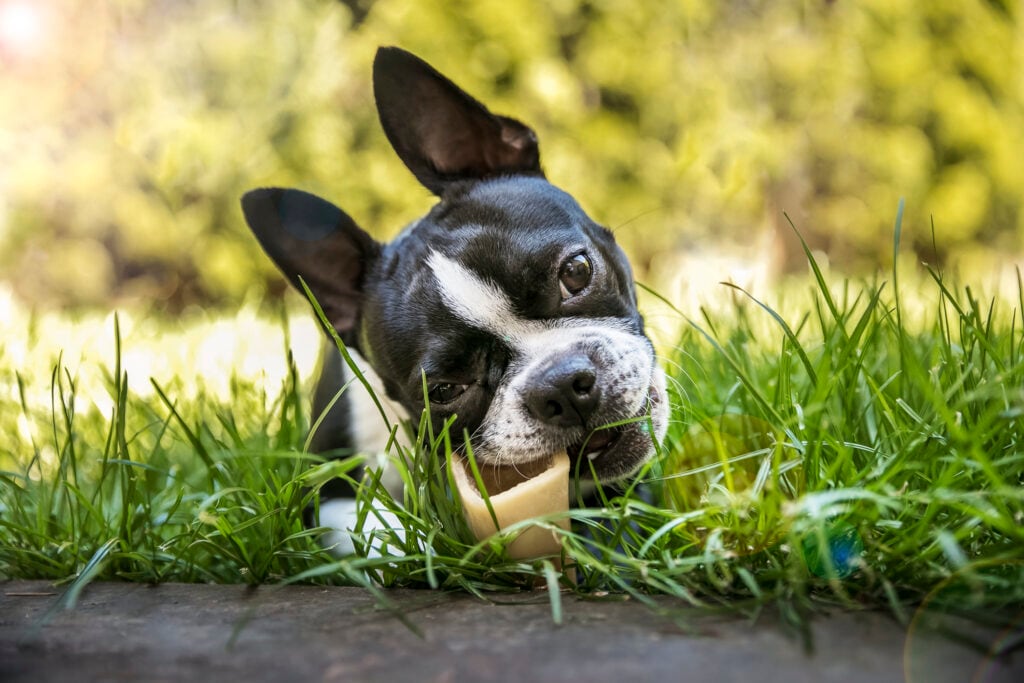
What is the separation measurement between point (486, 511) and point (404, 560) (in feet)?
0.63

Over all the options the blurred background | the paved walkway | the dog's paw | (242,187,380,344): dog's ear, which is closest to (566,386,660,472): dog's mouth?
the dog's paw

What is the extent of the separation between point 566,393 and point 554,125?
17.6 ft

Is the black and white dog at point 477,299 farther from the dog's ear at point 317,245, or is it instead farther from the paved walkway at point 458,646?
the paved walkway at point 458,646

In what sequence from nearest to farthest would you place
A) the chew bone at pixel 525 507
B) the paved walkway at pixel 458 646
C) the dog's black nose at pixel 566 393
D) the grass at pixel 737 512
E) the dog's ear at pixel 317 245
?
the paved walkway at pixel 458 646 → the grass at pixel 737 512 → the chew bone at pixel 525 507 → the dog's black nose at pixel 566 393 → the dog's ear at pixel 317 245

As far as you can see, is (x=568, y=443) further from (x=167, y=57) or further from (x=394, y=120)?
(x=167, y=57)

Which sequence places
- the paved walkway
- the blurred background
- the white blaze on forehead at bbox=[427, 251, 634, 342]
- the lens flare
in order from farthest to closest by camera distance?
the lens flare, the blurred background, the white blaze on forehead at bbox=[427, 251, 634, 342], the paved walkway

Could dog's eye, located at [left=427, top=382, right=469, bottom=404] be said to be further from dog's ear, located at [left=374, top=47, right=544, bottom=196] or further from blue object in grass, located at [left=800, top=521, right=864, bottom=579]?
blue object in grass, located at [left=800, top=521, right=864, bottom=579]

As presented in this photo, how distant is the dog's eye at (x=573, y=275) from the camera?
2295 mm

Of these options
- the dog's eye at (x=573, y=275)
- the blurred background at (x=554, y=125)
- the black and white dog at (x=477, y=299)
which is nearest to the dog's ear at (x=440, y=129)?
the black and white dog at (x=477, y=299)

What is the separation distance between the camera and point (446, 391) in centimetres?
226

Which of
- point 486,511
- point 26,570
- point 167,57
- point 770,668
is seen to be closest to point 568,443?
point 486,511

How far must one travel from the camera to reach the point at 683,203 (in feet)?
25.0

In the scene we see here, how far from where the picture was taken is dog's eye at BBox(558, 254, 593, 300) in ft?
7.53

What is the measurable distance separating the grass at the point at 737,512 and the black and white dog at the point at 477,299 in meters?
0.17
